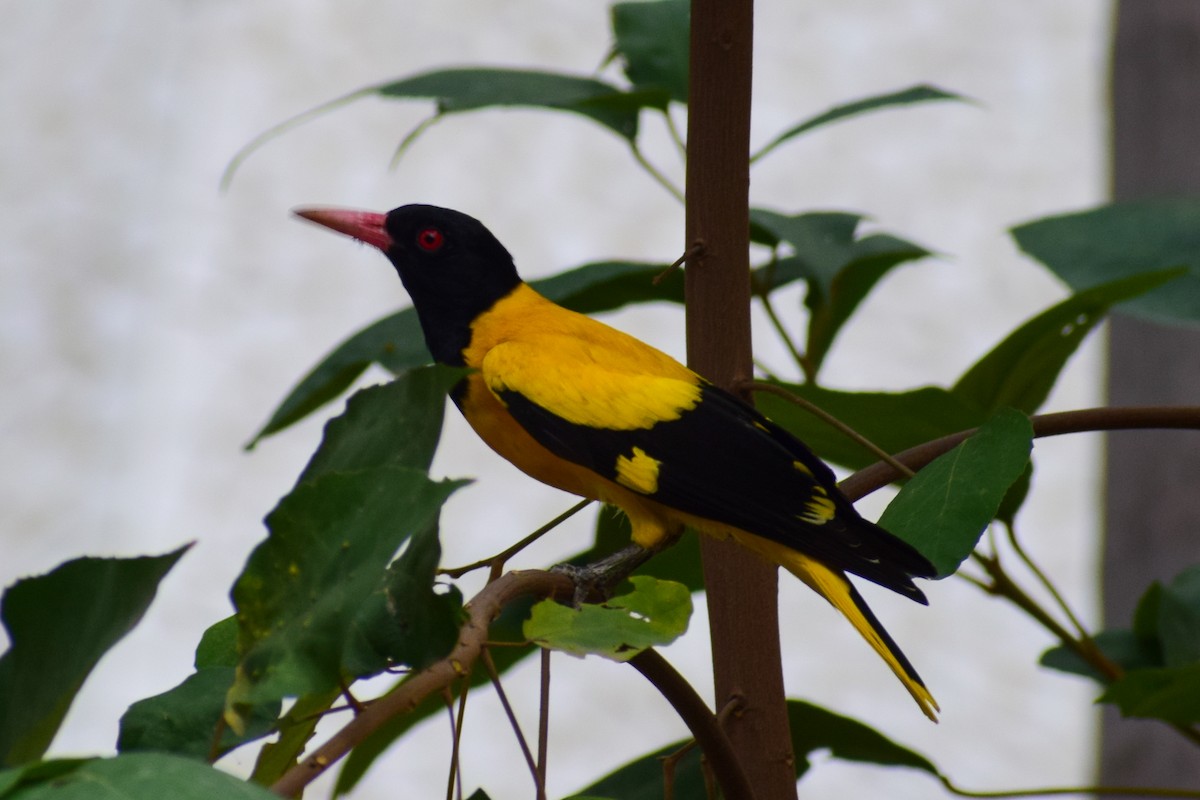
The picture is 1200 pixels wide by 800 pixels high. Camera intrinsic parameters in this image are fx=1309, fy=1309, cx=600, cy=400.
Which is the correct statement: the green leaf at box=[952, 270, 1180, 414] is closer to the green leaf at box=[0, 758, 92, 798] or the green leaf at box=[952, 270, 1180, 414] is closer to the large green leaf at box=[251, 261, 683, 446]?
the large green leaf at box=[251, 261, 683, 446]

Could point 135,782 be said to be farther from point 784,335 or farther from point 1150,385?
point 1150,385

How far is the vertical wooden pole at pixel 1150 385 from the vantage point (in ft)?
3.58

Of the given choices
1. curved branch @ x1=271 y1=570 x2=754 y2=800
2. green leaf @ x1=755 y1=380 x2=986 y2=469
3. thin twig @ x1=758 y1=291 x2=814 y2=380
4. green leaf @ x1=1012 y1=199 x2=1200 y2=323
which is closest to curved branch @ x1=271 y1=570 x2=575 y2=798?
curved branch @ x1=271 y1=570 x2=754 y2=800

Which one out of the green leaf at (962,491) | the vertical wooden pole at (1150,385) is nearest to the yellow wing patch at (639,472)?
the green leaf at (962,491)

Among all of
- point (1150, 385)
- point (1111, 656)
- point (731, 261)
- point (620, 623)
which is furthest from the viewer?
point (1150, 385)

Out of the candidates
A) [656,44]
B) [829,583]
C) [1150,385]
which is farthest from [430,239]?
[1150,385]

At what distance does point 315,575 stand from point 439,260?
406 millimetres

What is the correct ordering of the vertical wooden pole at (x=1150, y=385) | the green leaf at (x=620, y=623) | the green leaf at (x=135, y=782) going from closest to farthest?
the green leaf at (x=135, y=782) → the green leaf at (x=620, y=623) → the vertical wooden pole at (x=1150, y=385)

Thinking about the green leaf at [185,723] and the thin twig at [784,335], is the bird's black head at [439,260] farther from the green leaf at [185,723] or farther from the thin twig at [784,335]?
the green leaf at [185,723]

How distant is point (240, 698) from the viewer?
0.27 metres

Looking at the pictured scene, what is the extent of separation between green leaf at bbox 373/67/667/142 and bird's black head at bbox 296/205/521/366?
0.06 m

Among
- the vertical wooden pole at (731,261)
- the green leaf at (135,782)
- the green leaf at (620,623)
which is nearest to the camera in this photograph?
the green leaf at (135,782)

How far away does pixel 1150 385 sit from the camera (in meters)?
1.14

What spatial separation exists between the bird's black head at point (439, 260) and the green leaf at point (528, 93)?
59 millimetres
